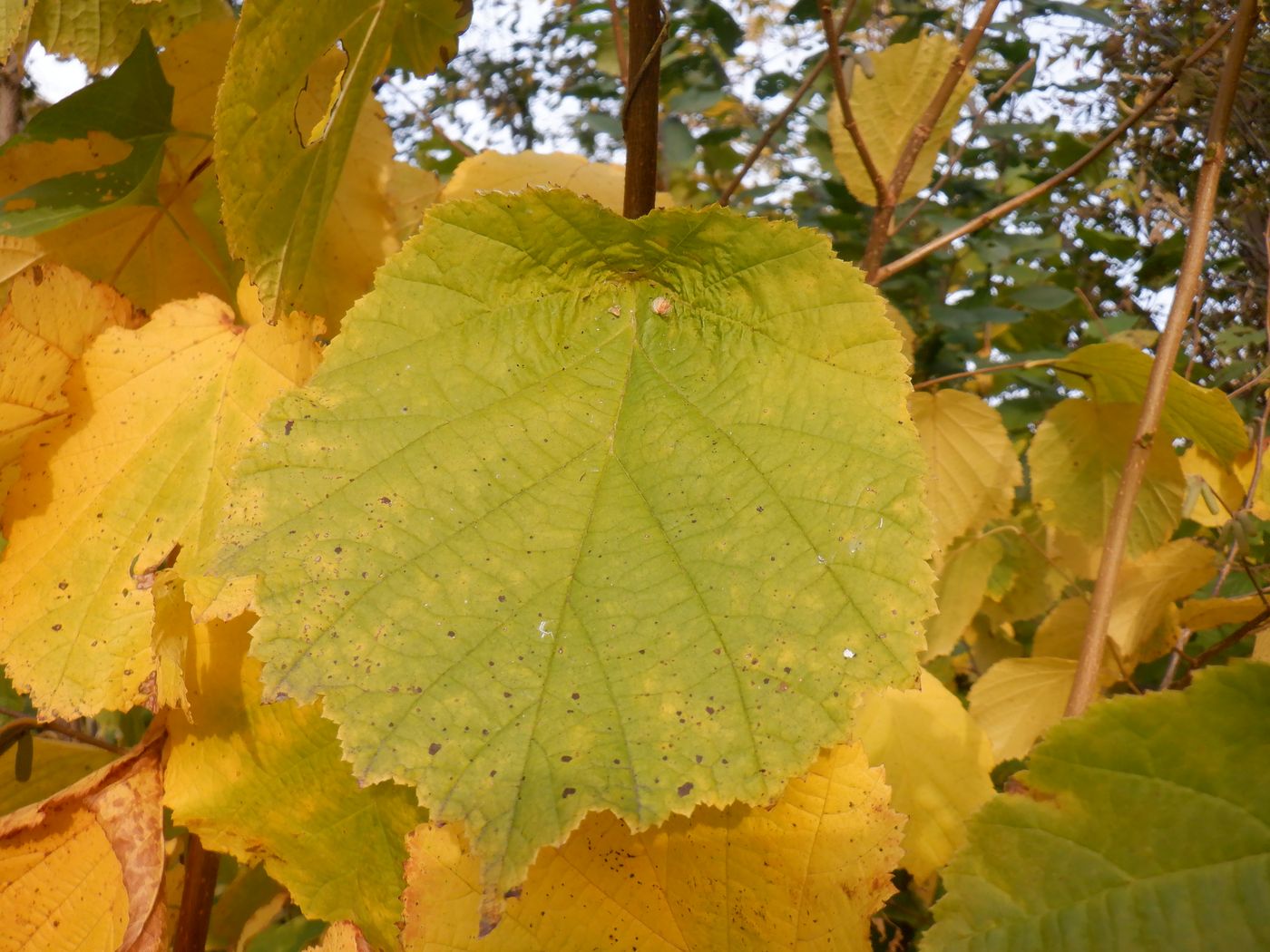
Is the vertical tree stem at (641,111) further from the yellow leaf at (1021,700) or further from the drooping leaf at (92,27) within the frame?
the yellow leaf at (1021,700)

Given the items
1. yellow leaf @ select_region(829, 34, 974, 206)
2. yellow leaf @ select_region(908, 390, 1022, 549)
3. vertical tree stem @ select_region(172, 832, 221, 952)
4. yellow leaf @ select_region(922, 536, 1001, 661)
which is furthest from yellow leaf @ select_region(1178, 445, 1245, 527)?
vertical tree stem @ select_region(172, 832, 221, 952)

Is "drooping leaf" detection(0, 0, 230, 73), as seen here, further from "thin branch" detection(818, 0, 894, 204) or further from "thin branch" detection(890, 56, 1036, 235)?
"thin branch" detection(890, 56, 1036, 235)

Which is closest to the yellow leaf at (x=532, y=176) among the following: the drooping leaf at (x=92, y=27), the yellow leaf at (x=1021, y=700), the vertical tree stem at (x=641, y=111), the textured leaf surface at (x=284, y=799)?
the vertical tree stem at (x=641, y=111)

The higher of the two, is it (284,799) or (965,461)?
(965,461)

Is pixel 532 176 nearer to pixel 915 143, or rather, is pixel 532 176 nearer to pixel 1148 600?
pixel 915 143

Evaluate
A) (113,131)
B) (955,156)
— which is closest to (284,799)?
(113,131)

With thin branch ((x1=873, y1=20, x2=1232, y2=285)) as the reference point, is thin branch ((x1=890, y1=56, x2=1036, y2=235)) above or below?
above
